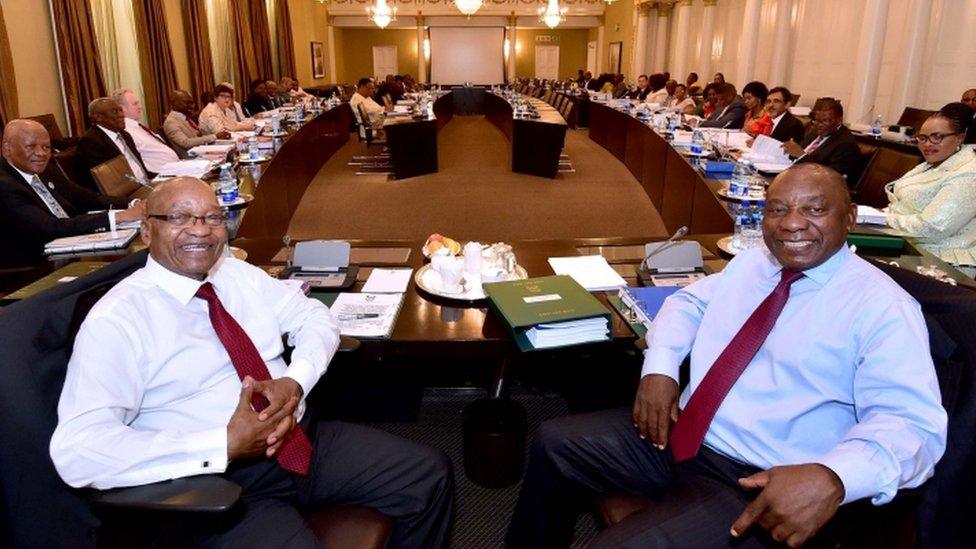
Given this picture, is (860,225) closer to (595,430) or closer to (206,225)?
(595,430)

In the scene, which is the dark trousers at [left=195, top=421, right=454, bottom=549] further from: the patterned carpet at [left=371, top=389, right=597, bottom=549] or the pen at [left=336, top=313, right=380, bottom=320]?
the patterned carpet at [left=371, top=389, right=597, bottom=549]

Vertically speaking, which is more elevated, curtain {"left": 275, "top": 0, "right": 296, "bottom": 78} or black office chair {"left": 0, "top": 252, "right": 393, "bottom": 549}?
curtain {"left": 275, "top": 0, "right": 296, "bottom": 78}

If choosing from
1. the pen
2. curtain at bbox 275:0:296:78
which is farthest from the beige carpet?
curtain at bbox 275:0:296:78

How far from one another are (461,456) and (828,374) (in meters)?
1.43

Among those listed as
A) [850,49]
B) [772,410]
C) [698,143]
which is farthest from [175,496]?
[850,49]

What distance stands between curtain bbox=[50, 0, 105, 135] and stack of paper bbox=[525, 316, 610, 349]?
702cm

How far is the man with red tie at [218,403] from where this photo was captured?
1.19 meters

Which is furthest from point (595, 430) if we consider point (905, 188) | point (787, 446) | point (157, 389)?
point (905, 188)

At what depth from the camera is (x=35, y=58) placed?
6281 millimetres

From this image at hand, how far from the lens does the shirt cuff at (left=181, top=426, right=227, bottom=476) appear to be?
3.93ft

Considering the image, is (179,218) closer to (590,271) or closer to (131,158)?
(590,271)

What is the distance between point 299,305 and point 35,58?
6434mm

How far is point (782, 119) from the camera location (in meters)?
5.56

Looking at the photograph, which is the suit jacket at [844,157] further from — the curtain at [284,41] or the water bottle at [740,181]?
the curtain at [284,41]
